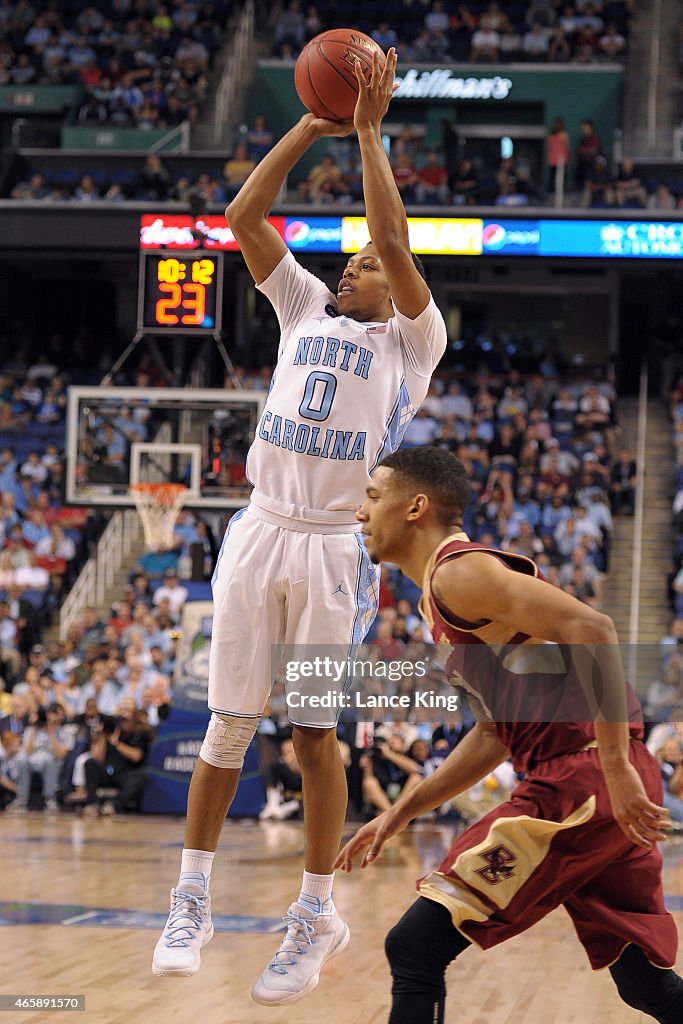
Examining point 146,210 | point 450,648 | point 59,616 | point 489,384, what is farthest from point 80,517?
point 450,648

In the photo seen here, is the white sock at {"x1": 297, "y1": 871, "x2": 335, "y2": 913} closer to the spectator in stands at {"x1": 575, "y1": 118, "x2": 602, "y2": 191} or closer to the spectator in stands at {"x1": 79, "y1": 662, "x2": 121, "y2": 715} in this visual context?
the spectator in stands at {"x1": 79, "y1": 662, "x2": 121, "y2": 715}

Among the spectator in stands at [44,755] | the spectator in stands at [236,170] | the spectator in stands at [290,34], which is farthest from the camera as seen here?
the spectator in stands at [290,34]

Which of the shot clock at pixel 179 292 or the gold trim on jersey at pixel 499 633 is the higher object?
the shot clock at pixel 179 292

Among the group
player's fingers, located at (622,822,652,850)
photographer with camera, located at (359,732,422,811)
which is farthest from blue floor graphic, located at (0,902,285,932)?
photographer with camera, located at (359,732,422,811)

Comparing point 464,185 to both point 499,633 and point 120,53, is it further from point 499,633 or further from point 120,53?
point 499,633

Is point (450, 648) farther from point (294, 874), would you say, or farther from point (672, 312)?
point (672, 312)

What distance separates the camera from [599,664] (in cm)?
330

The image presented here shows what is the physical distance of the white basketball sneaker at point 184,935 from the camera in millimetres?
4410

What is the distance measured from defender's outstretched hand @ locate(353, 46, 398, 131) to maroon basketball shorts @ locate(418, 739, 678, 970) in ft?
7.15

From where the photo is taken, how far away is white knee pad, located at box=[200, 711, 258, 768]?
4.74m

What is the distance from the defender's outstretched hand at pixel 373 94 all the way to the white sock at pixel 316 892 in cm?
258

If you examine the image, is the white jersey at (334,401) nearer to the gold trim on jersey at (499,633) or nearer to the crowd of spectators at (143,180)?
the gold trim on jersey at (499,633)

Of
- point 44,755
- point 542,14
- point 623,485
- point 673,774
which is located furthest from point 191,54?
point 673,774

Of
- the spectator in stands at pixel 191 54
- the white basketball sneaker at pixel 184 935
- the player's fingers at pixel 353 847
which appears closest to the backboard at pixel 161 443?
the white basketball sneaker at pixel 184 935
